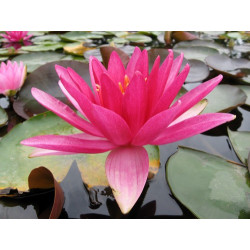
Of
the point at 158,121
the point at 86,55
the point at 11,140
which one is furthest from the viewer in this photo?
the point at 86,55

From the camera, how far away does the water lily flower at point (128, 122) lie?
26.6 inches

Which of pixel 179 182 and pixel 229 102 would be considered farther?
pixel 229 102

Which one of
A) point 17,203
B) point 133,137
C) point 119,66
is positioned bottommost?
point 17,203

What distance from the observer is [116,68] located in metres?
0.88

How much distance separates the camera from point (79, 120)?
31.4 inches

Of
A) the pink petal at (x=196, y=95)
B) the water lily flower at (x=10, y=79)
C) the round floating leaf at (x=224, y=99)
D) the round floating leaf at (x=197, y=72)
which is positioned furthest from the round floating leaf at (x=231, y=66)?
the water lily flower at (x=10, y=79)

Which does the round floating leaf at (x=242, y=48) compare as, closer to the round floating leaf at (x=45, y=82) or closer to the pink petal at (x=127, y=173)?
the round floating leaf at (x=45, y=82)

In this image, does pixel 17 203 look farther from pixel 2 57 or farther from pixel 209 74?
pixel 2 57

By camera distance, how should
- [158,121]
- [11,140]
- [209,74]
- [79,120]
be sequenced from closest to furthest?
[158,121], [79,120], [11,140], [209,74]

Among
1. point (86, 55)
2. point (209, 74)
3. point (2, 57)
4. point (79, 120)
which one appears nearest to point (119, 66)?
point (79, 120)

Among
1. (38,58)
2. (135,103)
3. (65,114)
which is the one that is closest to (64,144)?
(65,114)

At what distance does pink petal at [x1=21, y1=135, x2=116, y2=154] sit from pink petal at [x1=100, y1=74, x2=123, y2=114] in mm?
125

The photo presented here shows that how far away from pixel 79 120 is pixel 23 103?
713mm

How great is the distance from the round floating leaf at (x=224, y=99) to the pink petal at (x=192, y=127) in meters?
0.47
